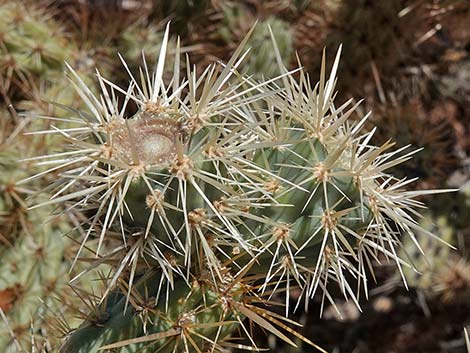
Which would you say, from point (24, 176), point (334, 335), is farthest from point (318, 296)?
point (24, 176)

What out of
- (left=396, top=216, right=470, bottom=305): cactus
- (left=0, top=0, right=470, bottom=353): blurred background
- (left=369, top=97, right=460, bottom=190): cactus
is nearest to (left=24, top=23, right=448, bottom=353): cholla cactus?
(left=0, top=0, right=470, bottom=353): blurred background

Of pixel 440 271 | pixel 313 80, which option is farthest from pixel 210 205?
pixel 440 271

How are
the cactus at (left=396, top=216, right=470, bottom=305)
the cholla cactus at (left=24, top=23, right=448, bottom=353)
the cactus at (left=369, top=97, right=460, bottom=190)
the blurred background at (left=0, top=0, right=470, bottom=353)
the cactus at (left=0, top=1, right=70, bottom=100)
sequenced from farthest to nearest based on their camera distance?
the cactus at (left=396, top=216, right=470, bottom=305), the cactus at (left=369, top=97, right=460, bottom=190), the cactus at (left=0, top=1, right=70, bottom=100), the blurred background at (left=0, top=0, right=470, bottom=353), the cholla cactus at (left=24, top=23, right=448, bottom=353)

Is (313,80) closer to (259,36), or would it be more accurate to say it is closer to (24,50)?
(259,36)

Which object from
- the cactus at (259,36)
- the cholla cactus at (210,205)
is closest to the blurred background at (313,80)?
the cactus at (259,36)

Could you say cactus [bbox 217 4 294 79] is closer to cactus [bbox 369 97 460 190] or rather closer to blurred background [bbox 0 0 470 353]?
blurred background [bbox 0 0 470 353]

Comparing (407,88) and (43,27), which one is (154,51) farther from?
(407,88)
